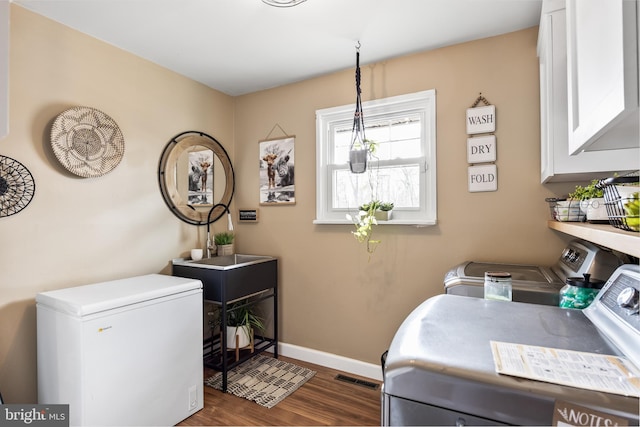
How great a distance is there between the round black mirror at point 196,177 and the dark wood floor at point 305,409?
54.7 inches

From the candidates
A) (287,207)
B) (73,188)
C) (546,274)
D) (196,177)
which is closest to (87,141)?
(73,188)

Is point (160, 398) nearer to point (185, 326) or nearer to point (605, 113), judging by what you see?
point (185, 326)

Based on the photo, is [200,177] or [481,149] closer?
[481,149]

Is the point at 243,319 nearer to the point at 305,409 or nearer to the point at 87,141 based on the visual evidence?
the point at 305,409

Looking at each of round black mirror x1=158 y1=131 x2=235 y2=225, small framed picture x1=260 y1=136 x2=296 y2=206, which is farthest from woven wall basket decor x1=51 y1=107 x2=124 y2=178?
small framed picture x1=260 y1=136 x2=296 y2=206

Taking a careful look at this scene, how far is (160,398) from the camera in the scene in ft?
6.20

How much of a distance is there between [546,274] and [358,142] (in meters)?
1.41

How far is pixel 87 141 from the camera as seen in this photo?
2082mm

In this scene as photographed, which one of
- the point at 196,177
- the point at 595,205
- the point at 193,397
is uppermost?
the point at 196,177

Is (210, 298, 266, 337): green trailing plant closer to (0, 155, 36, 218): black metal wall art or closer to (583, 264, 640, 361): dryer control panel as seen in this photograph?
(0, 155, 36, 218): black metal wall art

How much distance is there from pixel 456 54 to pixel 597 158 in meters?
1.21

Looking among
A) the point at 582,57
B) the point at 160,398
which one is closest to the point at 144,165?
the point at 160,398

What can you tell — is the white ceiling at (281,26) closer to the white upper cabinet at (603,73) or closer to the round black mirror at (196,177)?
the round black mirror at (196,177)

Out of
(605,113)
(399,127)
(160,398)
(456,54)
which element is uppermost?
(456,54)
